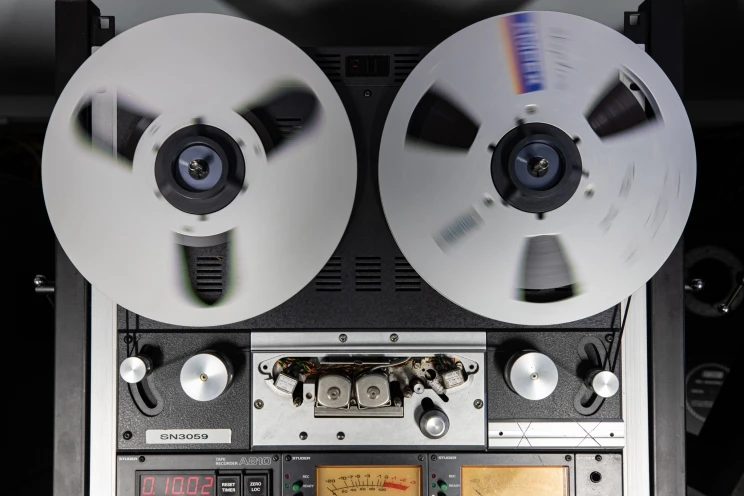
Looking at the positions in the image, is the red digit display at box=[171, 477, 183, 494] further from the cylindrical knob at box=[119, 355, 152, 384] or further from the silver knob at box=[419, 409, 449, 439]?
the silver knob at box=[419, 409, 449, 439]

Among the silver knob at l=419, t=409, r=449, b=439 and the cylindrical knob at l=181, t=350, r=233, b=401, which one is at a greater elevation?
the cylindrical knob at l=181, t=350, r=233, b=401

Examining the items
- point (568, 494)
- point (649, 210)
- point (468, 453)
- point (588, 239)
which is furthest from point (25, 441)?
point (649, 210)

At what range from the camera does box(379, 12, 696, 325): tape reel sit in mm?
831

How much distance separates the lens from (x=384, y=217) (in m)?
0.91

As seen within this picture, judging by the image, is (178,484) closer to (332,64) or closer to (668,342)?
(332,64)

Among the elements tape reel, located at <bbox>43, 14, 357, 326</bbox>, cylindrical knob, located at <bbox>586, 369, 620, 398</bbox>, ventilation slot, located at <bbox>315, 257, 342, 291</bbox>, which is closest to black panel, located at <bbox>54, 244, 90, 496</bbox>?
tape reel, located at <bbox>43, 14, 357, 326</bbox>

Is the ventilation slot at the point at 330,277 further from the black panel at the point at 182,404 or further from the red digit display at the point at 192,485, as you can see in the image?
the red digit display at the point at 192,485

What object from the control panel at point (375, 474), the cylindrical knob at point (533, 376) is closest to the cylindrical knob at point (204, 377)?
Answer: the control panel at point (375, 474)

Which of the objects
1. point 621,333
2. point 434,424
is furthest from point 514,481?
point 621,333

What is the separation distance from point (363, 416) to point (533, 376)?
298mm

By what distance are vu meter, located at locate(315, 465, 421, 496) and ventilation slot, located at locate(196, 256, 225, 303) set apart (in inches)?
14.1

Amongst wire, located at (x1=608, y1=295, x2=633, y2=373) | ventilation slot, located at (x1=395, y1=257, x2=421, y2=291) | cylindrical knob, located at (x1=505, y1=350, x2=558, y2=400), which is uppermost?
ventilation slot, located at (x1=395, y1=257, x2=421, y2=291)

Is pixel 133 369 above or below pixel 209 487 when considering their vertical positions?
above

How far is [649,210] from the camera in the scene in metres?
0.83
